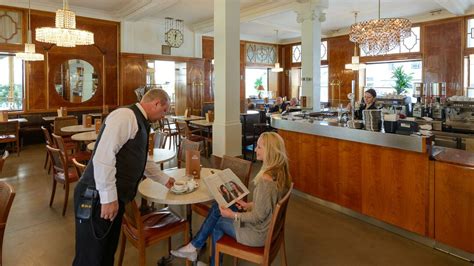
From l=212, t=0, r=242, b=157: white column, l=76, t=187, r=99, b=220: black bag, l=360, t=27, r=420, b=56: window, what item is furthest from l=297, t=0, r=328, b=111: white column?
l=76, t=187, r=99, b=220: black bag

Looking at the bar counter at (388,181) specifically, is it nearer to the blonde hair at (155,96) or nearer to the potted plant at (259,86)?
the blonde hair at (155,96)

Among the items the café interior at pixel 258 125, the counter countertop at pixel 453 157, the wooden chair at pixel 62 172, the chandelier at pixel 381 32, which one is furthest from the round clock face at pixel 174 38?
the counter countertop at pixel 453 157

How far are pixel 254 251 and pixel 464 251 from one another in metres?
2.00

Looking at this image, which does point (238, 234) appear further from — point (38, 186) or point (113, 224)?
point (38, 186)

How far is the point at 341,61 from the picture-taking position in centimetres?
1206

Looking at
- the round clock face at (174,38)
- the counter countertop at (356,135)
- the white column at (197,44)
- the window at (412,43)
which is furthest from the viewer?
the white column at (197,44)

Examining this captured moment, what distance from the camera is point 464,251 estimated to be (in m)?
2.87

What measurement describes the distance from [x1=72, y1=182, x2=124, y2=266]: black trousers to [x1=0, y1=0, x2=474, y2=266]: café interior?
0.71ft

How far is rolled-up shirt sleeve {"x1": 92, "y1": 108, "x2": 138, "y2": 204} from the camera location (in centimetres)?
197

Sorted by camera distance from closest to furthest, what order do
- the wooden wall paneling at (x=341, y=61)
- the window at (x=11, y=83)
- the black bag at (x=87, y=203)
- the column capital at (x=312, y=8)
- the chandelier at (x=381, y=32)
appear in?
1. the black bag at (x=87, y=203)
2. the chandelier at (x=381, y=32)
3. the column capital at (x=312, y=8)
4. the window at (x=11, y=83)
5. the wooden wall paneling at (x=341, y=61)

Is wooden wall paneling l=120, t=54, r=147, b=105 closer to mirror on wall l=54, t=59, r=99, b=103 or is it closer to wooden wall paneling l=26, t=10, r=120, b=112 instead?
wooden wall paneling l=26, t=10, r=120, b=112

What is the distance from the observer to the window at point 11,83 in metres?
8.25

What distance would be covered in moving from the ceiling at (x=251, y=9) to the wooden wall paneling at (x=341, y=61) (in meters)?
1.13

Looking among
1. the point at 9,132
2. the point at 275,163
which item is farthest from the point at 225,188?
the point at 9,132
